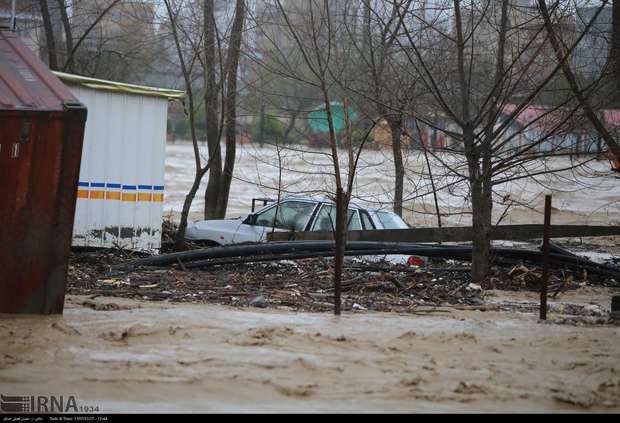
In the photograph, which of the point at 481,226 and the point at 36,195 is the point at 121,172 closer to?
the point at 36,195

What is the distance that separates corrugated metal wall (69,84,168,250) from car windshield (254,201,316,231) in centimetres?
201

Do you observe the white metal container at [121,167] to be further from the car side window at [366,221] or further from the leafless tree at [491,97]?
the leafless tree at [491,97]

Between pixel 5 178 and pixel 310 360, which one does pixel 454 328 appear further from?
pixel 5 178

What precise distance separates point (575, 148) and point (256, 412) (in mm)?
7380

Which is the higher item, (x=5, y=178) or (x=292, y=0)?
(x=292, y=0)

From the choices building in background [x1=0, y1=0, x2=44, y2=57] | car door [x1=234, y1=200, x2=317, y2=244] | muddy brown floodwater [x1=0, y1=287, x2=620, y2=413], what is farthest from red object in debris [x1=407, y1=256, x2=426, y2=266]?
building in background [x1=0, y1=0, x2=44, y2=57]

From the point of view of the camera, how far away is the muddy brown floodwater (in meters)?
5.73

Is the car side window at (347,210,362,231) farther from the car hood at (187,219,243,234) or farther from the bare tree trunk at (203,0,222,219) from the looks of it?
the bare tree trunk at (203,0,222,219)

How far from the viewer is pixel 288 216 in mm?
14430

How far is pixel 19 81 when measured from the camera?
8.29 m

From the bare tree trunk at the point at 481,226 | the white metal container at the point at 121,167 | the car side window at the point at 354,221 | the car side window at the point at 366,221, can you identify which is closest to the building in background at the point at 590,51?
the bare tree trunk at the point at 481,226

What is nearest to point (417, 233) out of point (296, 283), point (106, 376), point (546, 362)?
point (296, 283)
